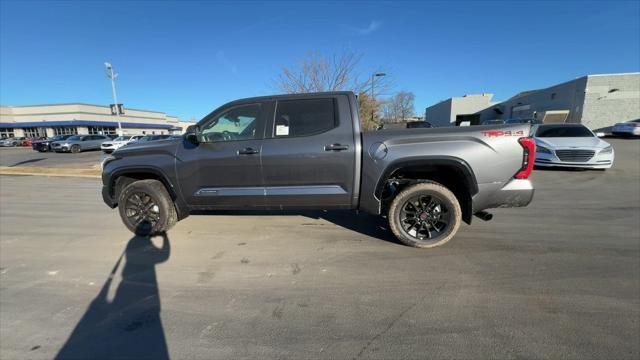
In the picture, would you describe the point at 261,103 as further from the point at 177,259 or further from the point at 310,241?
the point at 177,259

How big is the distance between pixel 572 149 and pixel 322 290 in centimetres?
967

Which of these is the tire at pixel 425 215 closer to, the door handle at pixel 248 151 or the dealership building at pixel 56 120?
the door handle at pixel 248 151

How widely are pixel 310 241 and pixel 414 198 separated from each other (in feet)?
5.03

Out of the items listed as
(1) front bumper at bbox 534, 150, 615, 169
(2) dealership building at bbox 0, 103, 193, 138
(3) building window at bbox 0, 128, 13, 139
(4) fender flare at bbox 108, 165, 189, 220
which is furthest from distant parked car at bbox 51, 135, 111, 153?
(3) building window at bbox 0, 128, 13, 139

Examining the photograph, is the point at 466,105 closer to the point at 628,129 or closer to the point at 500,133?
the point at 628,129

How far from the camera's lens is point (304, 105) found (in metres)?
3.93

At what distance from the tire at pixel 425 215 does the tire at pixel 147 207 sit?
3.21m

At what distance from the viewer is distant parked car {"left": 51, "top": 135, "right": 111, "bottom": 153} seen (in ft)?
80.9

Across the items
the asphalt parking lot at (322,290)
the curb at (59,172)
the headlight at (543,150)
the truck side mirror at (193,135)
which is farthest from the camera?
the curb at (59,172)

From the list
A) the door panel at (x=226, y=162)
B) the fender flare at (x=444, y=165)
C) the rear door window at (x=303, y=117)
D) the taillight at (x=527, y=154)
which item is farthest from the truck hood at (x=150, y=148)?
the taillight at (x=527, y=154)

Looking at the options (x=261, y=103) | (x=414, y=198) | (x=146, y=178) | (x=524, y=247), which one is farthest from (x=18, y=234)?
(x=524, y=247)

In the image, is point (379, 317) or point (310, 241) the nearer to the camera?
point (379, 317)

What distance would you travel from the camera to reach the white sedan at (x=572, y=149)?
27.7 ft

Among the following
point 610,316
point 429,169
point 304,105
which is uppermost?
point 304,105
